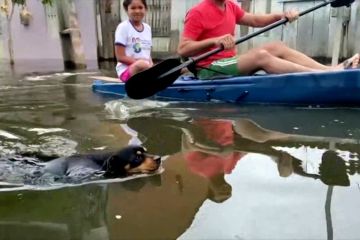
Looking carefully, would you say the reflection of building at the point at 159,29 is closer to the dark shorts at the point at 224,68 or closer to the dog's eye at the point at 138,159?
the dark shorts at the point at 224,68

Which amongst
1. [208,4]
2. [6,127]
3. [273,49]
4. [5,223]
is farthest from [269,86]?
[5,223]

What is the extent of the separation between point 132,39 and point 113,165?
281 centimetres

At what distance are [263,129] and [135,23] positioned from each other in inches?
89.2

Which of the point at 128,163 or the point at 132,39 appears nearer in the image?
the point at 128,163

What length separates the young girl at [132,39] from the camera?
4.78 m

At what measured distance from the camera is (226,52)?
4.38 m

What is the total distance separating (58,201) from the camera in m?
1.98

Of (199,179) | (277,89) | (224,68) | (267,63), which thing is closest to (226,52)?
(224,68)

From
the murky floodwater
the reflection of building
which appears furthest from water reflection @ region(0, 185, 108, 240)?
the reflection of building

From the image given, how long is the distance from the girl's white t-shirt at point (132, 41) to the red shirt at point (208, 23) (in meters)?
0.88

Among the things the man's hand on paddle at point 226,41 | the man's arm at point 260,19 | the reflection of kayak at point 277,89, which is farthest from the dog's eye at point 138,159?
the man's arm at point 260,19

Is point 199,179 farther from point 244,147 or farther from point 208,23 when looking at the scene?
point 208,23

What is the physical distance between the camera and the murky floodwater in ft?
5.47

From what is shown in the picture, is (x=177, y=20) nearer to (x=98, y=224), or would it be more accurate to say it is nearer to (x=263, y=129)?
(x=263, y=129)
